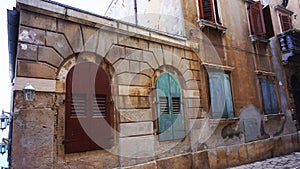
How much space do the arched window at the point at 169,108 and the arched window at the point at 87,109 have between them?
154 centimetres

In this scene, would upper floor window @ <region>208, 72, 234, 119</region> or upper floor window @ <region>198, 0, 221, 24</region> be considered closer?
upper floor window @ <region>208, 72, 234, 119</region>

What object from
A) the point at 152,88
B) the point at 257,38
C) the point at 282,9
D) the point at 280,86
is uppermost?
the point at 282,9

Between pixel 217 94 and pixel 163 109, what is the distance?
237cm

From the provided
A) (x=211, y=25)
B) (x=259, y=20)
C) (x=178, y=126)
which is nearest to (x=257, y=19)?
(x=259, y=20)

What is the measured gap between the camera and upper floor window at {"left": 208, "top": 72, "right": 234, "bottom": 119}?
6712mm

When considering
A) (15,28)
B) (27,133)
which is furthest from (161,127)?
(15,28)

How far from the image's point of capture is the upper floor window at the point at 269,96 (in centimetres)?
840

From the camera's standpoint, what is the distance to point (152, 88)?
5531 mm

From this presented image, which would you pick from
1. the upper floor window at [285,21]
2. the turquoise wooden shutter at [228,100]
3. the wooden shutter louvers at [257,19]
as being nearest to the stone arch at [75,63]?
the turquoise wooden shutter at [228,100]

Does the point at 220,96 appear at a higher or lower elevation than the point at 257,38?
lower

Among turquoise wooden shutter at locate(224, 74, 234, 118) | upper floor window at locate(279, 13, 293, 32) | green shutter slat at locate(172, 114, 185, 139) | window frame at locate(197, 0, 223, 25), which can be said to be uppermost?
upper floor window at locate(279, 13, 293, 32)

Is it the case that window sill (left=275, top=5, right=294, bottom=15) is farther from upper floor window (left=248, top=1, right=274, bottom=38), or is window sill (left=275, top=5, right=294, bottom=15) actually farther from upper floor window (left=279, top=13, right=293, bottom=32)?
upper floor window (left=248, top=1, right=274, bottom=38)

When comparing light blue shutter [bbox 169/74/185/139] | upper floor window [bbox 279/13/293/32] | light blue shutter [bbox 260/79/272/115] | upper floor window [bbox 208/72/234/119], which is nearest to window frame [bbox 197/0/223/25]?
upper floor window [bbox 208/72/234/119]

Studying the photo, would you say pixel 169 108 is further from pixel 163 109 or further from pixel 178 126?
pixel 178 126
